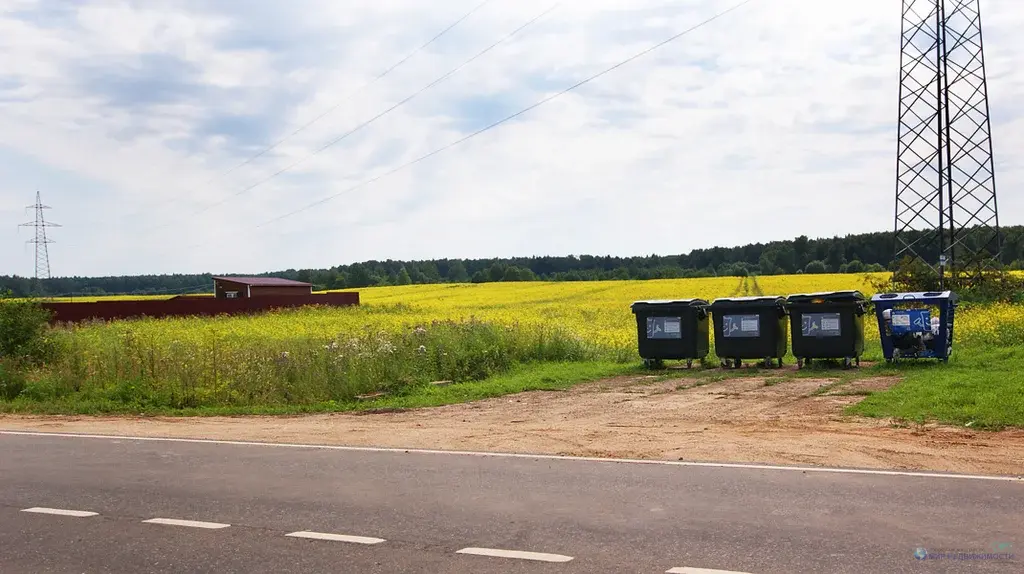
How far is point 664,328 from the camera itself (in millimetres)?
19141

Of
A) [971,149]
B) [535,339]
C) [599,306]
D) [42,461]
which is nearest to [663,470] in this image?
[42,461]

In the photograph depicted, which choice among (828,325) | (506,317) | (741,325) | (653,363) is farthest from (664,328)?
(506,317)

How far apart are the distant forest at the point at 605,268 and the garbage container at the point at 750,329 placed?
63.0 meters

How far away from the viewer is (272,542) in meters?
6.21

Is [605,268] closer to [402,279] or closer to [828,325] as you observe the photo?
[402,279]

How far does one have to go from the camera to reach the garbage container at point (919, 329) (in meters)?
16.8

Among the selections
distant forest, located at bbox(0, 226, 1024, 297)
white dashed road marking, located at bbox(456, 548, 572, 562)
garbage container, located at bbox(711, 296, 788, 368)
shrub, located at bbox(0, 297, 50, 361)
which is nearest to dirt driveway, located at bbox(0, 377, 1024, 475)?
garbage container, located at bbox(711, 296, 788, 368)

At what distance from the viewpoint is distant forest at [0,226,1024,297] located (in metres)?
91.1

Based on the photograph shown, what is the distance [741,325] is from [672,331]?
144cm

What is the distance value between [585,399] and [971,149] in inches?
975

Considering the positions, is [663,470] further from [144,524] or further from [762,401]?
[762,401]

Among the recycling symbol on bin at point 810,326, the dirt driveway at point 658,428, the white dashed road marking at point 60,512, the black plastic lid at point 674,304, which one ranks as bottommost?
the dirt driveway at point 658,428

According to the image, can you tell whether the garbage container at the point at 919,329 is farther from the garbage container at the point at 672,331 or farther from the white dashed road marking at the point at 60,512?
the white dashed road marking at the point at 60,512

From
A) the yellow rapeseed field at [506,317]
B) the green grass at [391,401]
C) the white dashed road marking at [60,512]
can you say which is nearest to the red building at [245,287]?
the yellow rapeseed field at [506,317]
